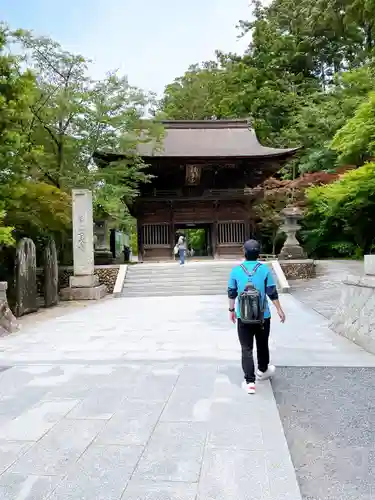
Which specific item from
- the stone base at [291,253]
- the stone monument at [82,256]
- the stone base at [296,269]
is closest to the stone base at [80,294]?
the stone monument at [82,256]

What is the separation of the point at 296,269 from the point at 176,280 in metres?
4.87

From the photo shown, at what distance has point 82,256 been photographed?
12289mm

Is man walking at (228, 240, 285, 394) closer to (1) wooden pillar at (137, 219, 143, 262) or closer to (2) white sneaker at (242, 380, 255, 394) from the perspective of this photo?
(2) white sneaker at (242, 380, 255, 394)

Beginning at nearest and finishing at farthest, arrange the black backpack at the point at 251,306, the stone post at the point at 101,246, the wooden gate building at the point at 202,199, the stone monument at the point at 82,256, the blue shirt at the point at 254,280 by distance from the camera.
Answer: the black backpack at the point at 251,306, the blue shirt at the point at 254,280, the stone monument at the point at 82,256, the stone post at the point at 101,246, the wooden gate building at the point at 202,199

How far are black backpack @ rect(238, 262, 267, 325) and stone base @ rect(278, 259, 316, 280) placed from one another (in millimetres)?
12043

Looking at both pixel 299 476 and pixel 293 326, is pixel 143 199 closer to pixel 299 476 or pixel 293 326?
pixel 293 326

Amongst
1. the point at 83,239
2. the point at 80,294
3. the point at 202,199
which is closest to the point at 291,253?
the point at 202,199

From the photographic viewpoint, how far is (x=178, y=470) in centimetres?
230

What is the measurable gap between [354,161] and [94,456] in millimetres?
18966

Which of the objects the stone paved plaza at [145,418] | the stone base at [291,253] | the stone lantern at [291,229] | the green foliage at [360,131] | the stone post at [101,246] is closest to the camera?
the stone paved plaza at [145,418]

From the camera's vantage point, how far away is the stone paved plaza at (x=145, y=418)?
7.12 ft

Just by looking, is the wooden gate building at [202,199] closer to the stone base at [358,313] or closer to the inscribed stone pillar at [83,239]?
the inscribed stone pillar at [83,239]

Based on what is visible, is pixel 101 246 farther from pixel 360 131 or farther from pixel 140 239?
pixel 360 131

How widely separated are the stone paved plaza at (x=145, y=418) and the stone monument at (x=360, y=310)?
211mm
